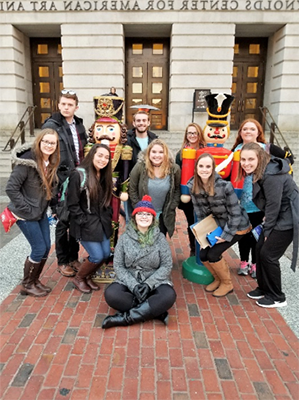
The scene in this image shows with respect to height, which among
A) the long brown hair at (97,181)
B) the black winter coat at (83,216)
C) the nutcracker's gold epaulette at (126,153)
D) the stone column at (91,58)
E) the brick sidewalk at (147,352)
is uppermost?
the stone column at (91,58)

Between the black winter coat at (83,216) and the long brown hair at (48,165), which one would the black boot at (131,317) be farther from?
the long brown hair at (48,165)

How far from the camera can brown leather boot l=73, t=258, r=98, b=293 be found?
3.67 meters

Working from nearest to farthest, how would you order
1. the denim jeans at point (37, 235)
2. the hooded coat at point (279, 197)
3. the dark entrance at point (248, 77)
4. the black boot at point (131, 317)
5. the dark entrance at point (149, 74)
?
the black boot at point (131, 317) → the hooded coat at point (279, 197) → the denim jeans at point (37, 235) → the dark entrance at point (149, 74) → the dark entrance at point (248, 77)

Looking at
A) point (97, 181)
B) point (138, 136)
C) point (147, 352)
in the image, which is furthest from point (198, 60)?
point (147, 352)

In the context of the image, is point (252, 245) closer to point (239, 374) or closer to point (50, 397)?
point (239, 374)

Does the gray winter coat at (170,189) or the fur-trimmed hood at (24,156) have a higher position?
the fur-trimmed hood at (24,156)

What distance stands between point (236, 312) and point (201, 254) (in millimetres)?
726

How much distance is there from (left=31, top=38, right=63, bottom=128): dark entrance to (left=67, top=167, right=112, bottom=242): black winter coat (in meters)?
11.2

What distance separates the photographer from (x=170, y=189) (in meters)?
3.87

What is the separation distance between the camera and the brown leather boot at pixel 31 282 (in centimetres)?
356

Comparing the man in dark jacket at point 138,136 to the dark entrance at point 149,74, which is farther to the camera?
the dark entrance at point 149,74

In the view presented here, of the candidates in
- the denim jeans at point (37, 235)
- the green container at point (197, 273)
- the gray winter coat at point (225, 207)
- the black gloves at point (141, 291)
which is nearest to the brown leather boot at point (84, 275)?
the denim jeans at point (37, 235)

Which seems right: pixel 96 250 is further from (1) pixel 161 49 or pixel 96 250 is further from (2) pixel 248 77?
(2) pixel 248 77

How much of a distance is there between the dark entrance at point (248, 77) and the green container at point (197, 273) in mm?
10271
